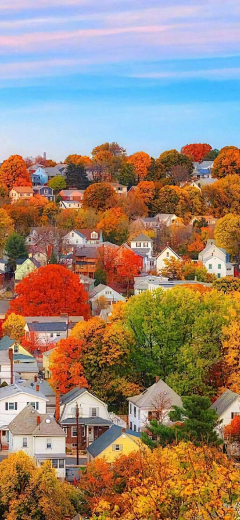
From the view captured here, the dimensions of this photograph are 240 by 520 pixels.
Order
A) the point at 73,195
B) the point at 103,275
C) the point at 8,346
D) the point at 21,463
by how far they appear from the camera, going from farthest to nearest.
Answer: the point at 73,195 < the point at 103,275 < the point at 8,346 < the point at 21,463

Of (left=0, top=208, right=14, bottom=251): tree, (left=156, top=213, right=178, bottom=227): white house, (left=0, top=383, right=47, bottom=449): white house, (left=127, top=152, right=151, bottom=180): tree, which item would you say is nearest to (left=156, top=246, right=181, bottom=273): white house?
(left=0, top=208, right=14, bottom=251): tree

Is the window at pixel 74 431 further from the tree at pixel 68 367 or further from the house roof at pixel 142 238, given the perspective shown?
the house roof at pixel 142 238

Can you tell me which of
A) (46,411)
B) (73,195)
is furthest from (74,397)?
(73,195)

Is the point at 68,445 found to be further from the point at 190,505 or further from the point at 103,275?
the point at 103,275

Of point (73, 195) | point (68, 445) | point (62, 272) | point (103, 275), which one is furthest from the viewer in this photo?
point (73, 195)

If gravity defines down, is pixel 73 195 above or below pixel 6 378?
above

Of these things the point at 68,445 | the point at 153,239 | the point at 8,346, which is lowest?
the point at 68,445

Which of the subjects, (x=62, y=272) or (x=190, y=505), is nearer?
(x=190, y=505)
